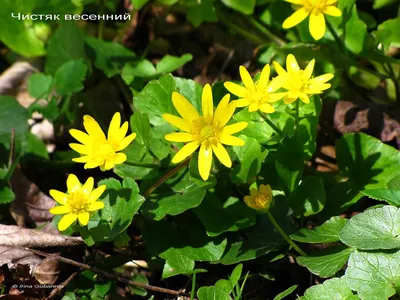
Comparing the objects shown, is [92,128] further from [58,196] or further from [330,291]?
[330,291]

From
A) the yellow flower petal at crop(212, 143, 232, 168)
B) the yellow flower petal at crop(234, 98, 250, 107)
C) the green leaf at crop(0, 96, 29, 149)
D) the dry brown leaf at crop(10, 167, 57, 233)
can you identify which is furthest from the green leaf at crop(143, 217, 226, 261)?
the green leaf at crop(0, 96, 29, 149)

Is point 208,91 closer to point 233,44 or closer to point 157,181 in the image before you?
point 157,181

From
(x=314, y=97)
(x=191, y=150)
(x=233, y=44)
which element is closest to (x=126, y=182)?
(x=191, y=150)

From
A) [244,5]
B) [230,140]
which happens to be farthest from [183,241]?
[244,5]

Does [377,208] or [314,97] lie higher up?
[314,97]

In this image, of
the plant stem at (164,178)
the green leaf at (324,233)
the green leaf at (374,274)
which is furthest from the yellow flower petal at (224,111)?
the green leaf at (374,274)
